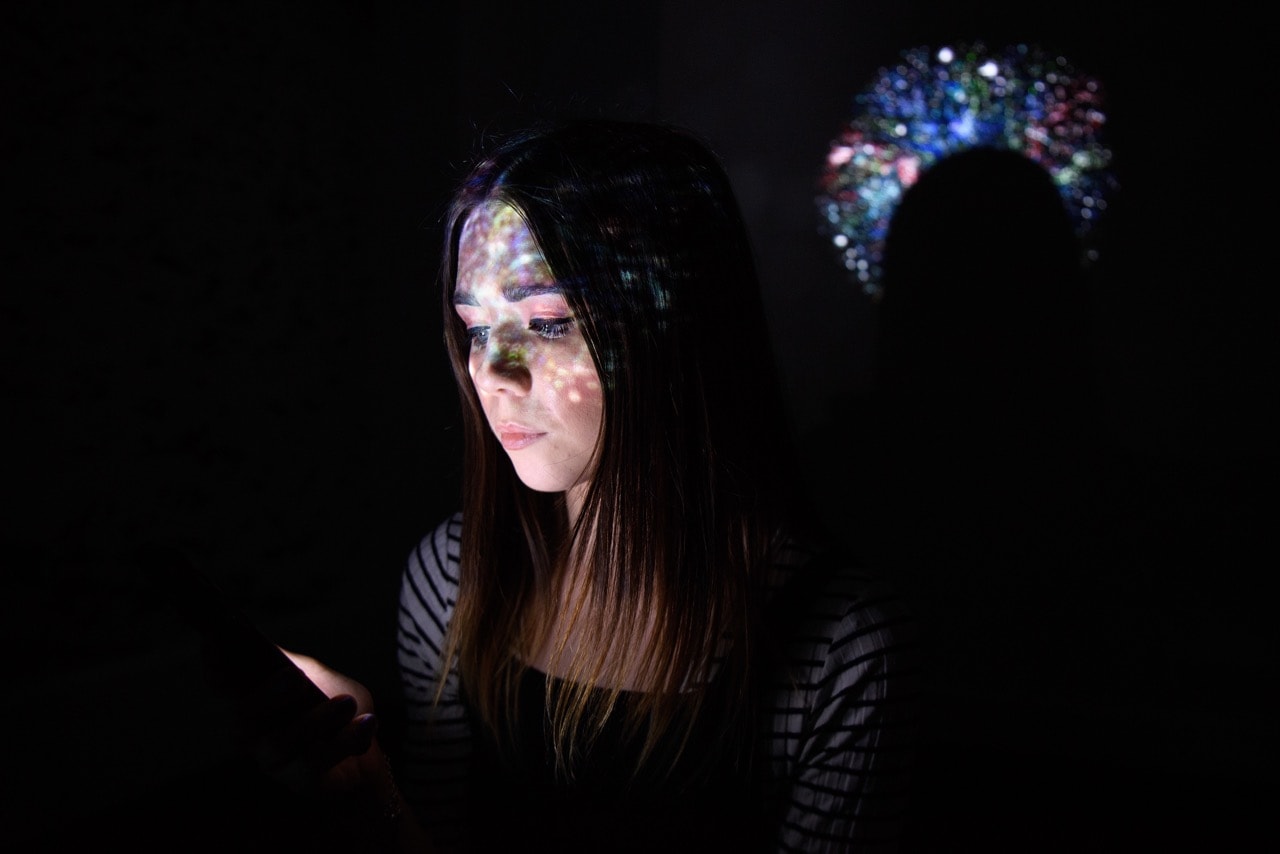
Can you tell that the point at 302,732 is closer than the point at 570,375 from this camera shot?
Yes

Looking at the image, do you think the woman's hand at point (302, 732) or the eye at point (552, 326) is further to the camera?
the eye at point (552, 326)

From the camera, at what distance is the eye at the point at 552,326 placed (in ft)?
2.68

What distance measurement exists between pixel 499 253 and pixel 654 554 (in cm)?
36

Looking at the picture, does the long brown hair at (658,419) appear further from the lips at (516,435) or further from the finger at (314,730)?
the finger at (314,730)

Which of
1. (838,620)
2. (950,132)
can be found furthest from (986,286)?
(838,620)

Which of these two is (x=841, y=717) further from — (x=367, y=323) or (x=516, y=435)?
(x=367, y=323)

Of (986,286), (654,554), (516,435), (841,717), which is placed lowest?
(841,717)

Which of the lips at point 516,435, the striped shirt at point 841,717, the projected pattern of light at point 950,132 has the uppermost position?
the projected pattern of light at point 950,132

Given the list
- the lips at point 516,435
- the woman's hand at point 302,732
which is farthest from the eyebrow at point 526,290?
the woman's hand at point 302,732

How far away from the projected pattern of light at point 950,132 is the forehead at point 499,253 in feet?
5.25

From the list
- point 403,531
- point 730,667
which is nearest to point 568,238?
point 730,667

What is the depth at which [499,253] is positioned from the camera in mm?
822

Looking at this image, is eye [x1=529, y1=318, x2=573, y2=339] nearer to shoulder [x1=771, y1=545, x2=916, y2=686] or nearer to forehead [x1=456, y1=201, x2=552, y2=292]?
forehead [x1=456, y1=201, x2=552, y2=292]

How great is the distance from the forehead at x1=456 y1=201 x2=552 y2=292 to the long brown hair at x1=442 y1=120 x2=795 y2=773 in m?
0.02
